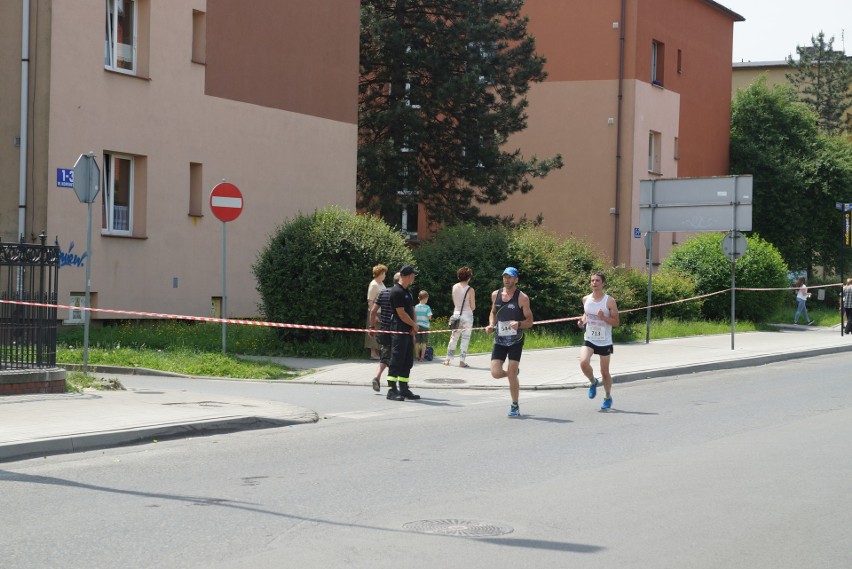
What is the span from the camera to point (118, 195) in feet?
78.1

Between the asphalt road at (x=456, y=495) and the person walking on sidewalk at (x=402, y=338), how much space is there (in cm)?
143

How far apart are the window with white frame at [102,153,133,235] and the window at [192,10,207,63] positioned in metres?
3.06

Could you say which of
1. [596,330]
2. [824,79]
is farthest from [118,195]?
[824,79]

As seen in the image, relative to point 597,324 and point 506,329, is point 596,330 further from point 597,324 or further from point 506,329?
point 506,329

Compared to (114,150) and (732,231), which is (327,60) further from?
(732,231)

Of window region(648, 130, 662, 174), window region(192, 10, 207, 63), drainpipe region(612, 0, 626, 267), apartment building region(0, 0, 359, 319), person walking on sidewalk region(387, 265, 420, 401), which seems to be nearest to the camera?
person walking on sidewalk region(387, 265, 420, 401)

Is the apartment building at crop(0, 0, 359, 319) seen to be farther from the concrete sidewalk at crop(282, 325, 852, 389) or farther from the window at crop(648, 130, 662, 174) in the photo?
the window at crop(648, 130, 662, 174)

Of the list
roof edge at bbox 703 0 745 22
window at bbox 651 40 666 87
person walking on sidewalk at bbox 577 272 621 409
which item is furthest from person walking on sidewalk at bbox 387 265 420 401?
roof edge at bbox 703 0 745 22

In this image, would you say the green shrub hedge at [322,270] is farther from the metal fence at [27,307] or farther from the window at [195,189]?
the metal fence at [27,307]

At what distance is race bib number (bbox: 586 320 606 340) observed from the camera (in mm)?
14117

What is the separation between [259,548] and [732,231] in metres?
19.5

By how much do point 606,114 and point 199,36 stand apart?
738 inches

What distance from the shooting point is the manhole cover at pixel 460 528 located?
701 cm

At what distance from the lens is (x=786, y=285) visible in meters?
33.7
